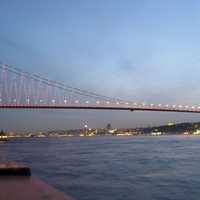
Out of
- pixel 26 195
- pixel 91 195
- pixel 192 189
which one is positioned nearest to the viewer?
pixel 26 195

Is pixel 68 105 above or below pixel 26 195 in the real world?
above

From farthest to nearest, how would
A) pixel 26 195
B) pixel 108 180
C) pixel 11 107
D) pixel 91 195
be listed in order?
1. pixel 11 107
2. pixel 108 180
3. pixel 91 195
4. pixel 26 195

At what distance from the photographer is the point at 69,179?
52.6ft

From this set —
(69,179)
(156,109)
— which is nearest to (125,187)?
(69,179)

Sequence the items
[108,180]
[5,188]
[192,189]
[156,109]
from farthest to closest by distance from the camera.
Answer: [156,109] → [108,180] → [192,189] → [5,188]

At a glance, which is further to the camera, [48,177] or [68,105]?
[68,105]

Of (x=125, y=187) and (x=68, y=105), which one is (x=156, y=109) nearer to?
(x=68, y=105)

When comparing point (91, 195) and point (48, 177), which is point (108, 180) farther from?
point (91, 195)

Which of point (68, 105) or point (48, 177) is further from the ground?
point (68, 105)

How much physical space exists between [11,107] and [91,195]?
2297 centimetres

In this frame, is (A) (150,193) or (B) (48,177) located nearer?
(A) (150,193)

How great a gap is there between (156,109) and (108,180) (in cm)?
2897

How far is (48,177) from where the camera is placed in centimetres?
1709

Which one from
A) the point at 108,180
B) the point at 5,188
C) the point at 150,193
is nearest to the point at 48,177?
the point at 108,180
